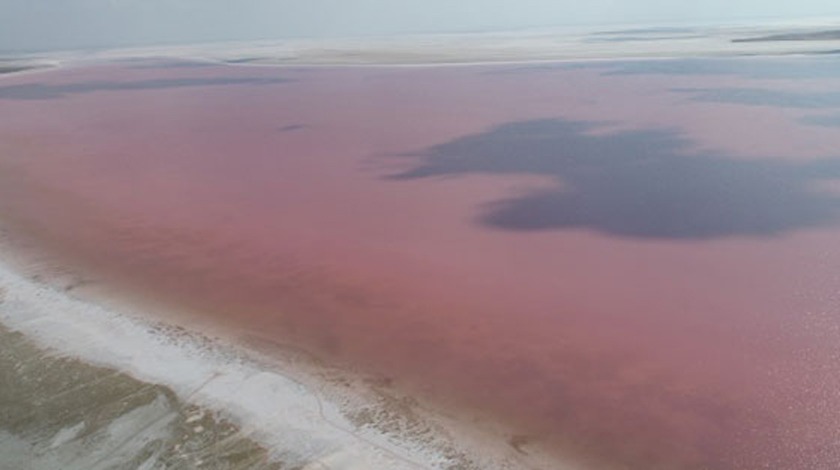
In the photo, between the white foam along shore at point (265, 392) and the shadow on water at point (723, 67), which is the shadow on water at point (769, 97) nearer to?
the shadow on water at point (723, 67)

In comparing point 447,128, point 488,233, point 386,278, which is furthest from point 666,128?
point 386,278

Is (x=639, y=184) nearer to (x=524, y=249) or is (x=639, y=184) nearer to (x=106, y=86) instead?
(x=524, y=249)

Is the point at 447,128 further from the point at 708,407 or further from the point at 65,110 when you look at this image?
the point at 65,110

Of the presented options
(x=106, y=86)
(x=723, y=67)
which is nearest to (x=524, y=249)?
(x=723, y=67)

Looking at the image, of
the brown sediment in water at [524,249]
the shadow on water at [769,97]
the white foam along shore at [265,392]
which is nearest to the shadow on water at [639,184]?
the brown sediment in water at [524,249]

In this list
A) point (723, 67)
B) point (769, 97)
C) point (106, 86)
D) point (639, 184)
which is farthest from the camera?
point (106, 86)

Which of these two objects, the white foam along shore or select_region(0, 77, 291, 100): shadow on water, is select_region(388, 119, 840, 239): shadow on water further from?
select_region(0, 77, 291, 100): shadow on water
